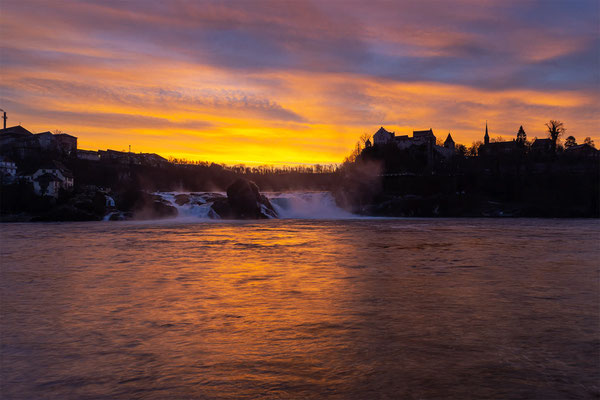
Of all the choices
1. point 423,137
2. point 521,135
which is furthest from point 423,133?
point 521,135

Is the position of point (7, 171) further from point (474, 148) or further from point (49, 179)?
point (474, 148)

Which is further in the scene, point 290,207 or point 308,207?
point 308,207

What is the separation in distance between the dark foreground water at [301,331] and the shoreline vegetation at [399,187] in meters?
45.9

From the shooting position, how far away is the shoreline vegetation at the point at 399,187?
6212 centimetres

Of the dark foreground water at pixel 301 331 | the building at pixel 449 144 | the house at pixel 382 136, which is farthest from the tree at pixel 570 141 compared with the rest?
the dark foreground water at pixel 301 331

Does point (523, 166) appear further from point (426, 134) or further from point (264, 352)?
point (264, 352)

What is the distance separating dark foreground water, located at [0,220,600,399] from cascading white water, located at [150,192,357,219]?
152ft

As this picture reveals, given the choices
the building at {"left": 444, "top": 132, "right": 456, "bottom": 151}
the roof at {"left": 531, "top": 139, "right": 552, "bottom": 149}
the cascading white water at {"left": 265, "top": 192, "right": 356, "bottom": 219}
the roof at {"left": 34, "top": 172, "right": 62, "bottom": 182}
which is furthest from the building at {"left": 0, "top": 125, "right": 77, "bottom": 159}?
the roof at {"left": 531, "top": 139, "right": 552, "bottom": 149}

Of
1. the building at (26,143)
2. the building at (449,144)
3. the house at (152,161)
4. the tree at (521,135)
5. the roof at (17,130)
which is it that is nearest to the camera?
the building at (26,143)

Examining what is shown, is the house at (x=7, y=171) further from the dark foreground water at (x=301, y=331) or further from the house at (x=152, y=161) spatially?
the dark foreground water at (x=301, y=331)

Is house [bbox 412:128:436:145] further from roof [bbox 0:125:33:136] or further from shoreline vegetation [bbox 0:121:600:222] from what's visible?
roof [bbox 0:125:33:136]

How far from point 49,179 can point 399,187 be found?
6352cm

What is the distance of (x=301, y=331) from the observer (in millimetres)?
8602

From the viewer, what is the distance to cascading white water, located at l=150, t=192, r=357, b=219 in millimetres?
64375
